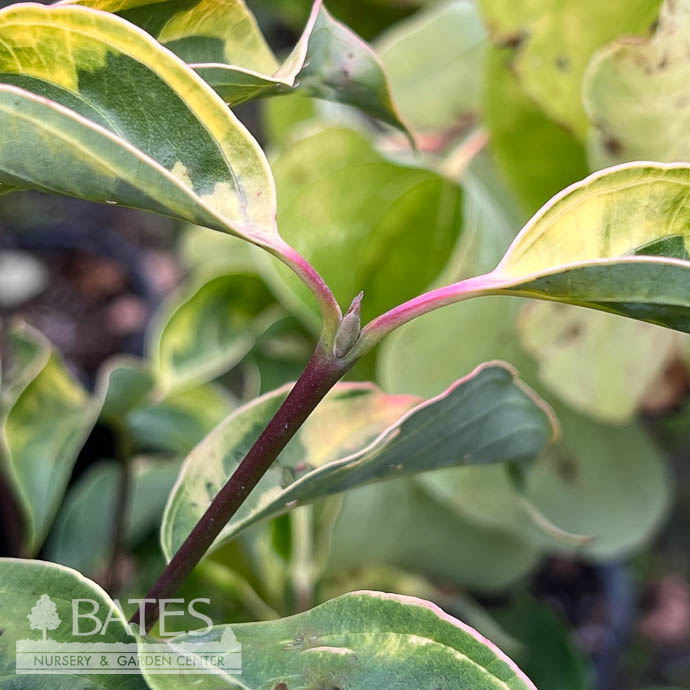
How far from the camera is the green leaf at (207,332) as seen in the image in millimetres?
550

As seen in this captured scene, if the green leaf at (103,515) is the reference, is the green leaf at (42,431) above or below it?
above

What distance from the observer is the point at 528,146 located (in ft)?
1.63

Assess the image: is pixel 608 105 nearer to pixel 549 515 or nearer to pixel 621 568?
pixel 549 515

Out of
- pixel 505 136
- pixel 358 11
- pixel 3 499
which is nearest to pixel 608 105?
pixel 505 136

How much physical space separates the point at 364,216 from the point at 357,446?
208 millimetres

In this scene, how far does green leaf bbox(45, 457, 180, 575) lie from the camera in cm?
61

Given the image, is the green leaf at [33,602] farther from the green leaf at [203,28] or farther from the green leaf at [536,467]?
the green leaf at [536,467]

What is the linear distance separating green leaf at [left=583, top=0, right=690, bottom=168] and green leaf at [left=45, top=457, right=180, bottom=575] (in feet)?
1.31

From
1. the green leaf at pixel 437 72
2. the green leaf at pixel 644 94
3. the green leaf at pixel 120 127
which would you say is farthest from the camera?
the green leaf at pixel 437 72

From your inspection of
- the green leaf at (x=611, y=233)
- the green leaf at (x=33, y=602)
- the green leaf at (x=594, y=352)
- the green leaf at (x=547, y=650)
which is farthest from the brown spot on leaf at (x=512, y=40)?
the green leaf at (x=547, y=650)

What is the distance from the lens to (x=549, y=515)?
0.57m

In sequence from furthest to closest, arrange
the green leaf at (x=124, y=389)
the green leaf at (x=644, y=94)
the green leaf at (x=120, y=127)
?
the green leaf at (x=124, y=389) → the green leaf at (x=644, y=94) → the green leaf at (x=120, y=127)

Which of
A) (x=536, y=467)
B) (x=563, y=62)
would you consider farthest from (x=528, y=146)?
(x=536, y=467)

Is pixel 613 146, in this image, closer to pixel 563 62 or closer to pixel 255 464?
pixel 563 62
